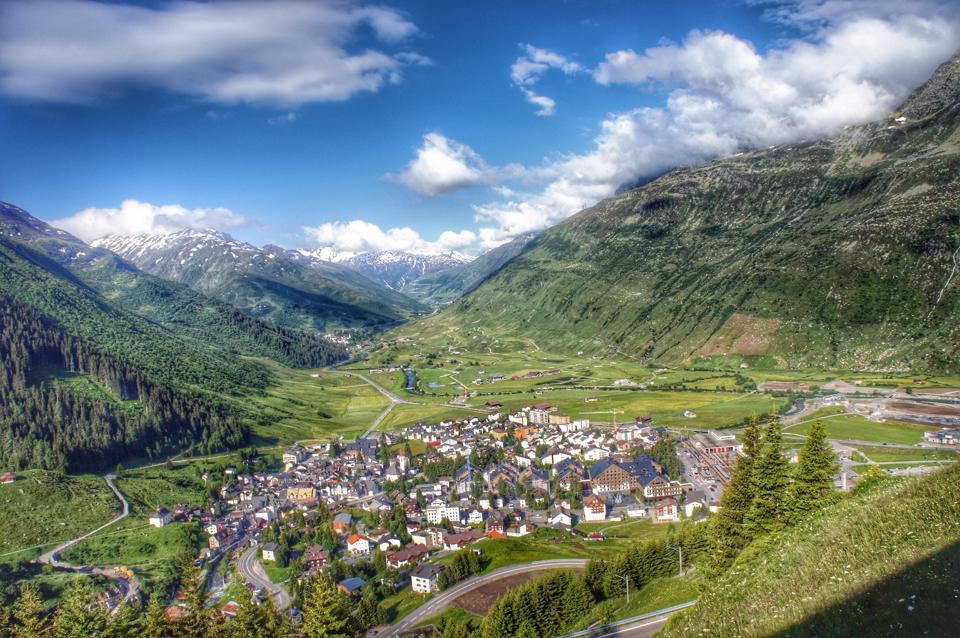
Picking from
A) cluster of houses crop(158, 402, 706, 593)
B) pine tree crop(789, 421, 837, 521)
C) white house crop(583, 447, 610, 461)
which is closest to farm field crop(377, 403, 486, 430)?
cluster of houses crop(158, 402, 706, 593)

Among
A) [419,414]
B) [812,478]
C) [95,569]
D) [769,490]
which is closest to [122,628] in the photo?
[769,490]

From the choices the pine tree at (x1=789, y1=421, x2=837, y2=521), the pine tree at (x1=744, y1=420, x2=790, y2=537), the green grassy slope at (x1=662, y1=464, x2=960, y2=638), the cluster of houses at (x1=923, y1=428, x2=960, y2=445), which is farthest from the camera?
the cluster of houses at (x1=923, y1=428, x2=960, y2=445)

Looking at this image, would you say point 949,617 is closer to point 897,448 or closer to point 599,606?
point 599,606

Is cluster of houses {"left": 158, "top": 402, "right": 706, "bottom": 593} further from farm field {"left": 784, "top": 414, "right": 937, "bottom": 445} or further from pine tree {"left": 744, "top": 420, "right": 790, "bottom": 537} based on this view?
pine tree {"left": 744, "top": 420, "right": 790, "bottom": 537}

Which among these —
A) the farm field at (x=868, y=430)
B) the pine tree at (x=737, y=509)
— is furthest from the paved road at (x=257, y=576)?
the farm field at (x=868, y=430)

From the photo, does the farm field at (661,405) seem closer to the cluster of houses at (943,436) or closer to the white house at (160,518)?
the cluster of houses at (943,436)

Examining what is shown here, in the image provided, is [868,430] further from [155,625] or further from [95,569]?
[95,569]

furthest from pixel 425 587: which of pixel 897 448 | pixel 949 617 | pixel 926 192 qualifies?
pixel 926 192
